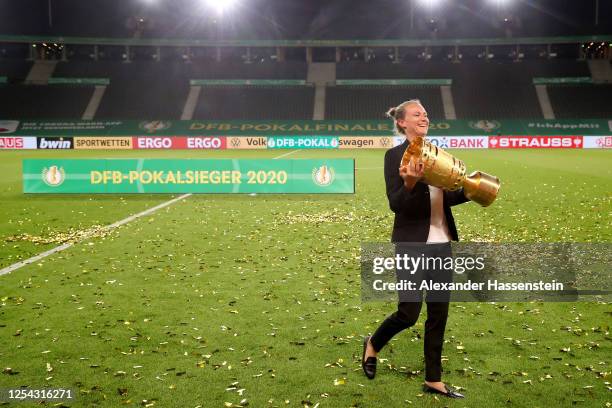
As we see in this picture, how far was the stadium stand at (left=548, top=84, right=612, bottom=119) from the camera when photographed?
50688 mm

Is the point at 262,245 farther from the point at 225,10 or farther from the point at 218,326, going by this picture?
the point at 225,10

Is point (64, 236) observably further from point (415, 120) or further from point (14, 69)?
point (14, 69)

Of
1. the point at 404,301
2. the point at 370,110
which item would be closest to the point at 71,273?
the point at 404,301

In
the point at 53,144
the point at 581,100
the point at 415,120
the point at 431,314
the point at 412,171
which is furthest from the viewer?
the point at 581,100

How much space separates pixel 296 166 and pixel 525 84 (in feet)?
147

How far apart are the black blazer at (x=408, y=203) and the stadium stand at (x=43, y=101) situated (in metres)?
52.6

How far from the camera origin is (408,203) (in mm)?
4109

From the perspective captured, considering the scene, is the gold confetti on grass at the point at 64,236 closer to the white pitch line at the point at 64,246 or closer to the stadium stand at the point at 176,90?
the white pitch line at the point at 64,246

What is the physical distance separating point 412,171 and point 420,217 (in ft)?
2.27

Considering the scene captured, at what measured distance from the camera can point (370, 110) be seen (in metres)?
54.5

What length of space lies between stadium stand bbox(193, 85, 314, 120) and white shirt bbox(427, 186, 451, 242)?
161 feet

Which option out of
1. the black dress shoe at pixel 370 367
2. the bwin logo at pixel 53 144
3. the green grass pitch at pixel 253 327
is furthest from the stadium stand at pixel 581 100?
the black dress shoe at pixel 370 367

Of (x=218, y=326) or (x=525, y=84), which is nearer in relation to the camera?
(x=218, y=326)

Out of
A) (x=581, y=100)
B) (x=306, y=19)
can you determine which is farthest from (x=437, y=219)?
(x=306, y=19)
